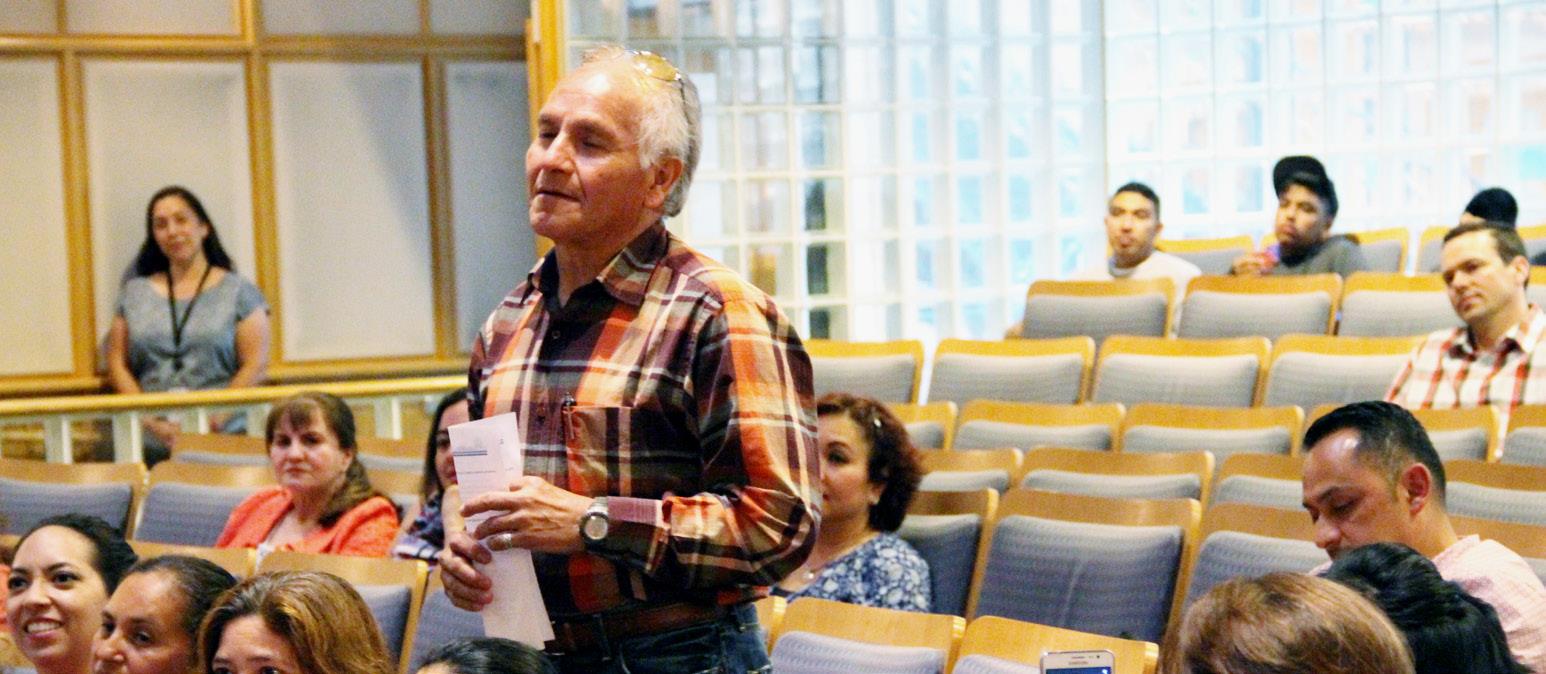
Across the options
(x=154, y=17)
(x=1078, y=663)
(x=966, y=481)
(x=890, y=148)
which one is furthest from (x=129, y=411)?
(x=1078, y=663)

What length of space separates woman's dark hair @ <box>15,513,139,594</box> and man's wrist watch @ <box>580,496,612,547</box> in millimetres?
1688

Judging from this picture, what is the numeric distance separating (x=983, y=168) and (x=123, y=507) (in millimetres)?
3773

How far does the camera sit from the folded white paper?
1838mm

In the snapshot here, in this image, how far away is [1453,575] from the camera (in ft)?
8.73

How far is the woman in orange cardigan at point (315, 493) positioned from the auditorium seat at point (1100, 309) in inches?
92.8

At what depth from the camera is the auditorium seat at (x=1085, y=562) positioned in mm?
3311

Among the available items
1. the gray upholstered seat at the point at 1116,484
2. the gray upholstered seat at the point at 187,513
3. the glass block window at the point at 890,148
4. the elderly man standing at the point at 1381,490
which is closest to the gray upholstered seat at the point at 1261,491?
the gray upholstered seat at the point at 1116,484

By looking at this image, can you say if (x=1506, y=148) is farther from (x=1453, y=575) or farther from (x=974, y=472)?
Answer: (x=1453, y=575)

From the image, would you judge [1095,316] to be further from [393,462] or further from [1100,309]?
[393,462]

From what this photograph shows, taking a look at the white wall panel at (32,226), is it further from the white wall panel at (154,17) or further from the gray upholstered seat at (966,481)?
the gray upholstered seat at (966,481)

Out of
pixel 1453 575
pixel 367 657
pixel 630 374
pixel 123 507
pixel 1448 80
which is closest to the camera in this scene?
pixel 630 374

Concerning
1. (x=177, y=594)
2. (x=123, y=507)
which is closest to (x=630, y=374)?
(x=177, y=594)

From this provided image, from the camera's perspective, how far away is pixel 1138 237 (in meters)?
6.44

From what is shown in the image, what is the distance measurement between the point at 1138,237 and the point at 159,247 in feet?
11.3
